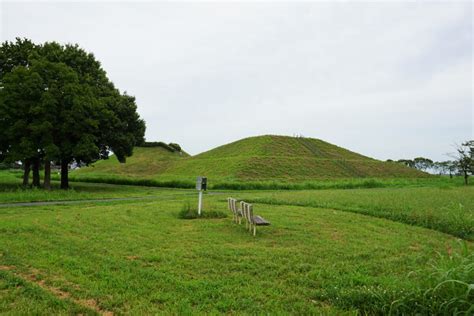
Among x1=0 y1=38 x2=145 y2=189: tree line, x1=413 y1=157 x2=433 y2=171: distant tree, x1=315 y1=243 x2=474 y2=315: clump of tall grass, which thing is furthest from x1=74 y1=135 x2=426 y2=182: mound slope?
x1=413 y1=157 x2=433 y2=171: distant tree

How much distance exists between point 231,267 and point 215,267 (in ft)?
1.00

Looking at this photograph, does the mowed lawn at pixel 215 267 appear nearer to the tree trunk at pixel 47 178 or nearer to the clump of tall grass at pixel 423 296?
the clump of tall grass at pixel 423 296

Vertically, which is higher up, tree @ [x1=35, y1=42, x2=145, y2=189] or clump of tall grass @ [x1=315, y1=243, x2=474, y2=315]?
tree @ [x1=35, y1=42, x2=145, y2=189]

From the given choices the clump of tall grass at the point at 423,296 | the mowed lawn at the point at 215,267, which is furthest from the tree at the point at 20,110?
the clump of tall grass at the point at 423,296

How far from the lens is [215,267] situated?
6.51 meters

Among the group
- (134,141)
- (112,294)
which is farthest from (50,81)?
(112,294)

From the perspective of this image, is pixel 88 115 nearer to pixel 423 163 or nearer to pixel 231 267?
pixel 231 267

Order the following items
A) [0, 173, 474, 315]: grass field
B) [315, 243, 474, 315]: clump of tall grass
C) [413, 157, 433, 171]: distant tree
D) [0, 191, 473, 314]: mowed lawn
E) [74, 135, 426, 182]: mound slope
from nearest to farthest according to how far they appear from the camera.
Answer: [315, 243, 474, 315]: clump of tall grass < [0, 173, 474, 315]: grass field < [0, 191, 473, 314]: mowed lawn < [74, 135, 426, 182]: mound slope < [413, 157, 433, 171]: distant tree

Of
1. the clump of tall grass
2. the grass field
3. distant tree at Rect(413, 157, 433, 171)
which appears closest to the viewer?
the clump of tall grass

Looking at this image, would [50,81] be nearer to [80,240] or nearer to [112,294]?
[80,240]

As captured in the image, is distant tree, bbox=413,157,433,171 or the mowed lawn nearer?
the mowed lawn

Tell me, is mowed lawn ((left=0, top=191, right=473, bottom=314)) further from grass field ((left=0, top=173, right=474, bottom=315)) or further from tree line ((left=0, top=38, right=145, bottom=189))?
tree line ((left=0, top=38, right=145, bottom=189))

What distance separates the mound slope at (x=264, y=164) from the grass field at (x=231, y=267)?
99.1 ft

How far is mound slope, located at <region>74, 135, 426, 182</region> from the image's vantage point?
45.9 meters
